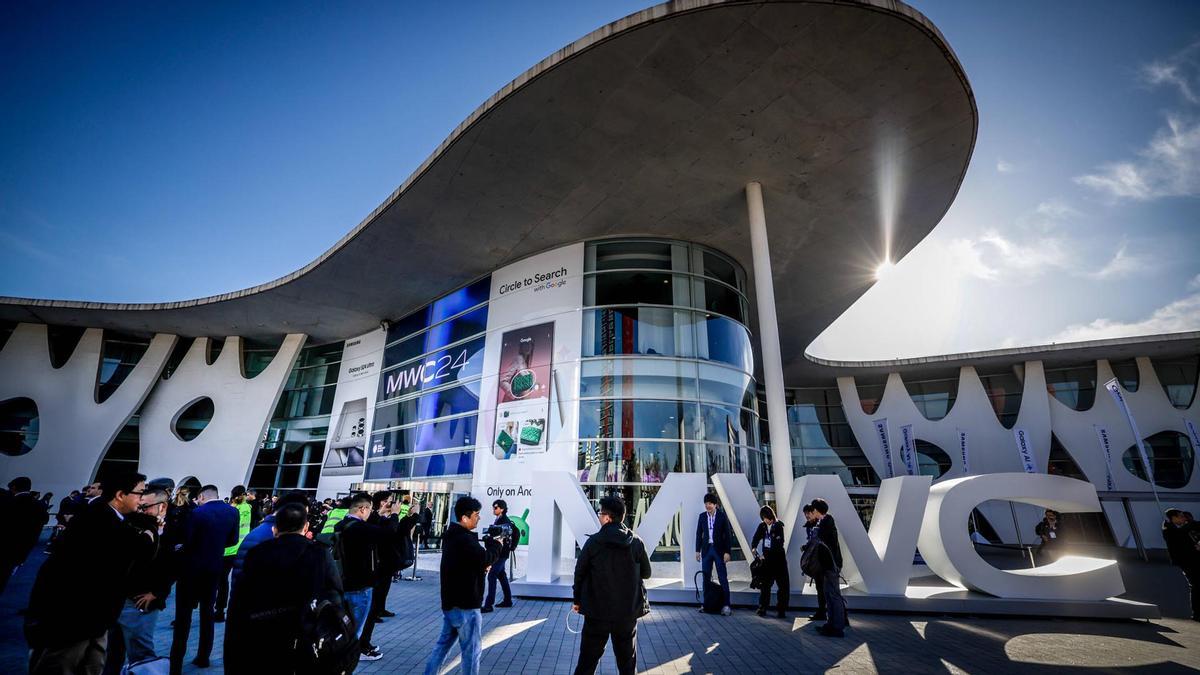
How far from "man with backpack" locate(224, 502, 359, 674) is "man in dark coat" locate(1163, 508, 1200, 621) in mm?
10968

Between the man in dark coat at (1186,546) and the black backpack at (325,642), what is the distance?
35.7ft

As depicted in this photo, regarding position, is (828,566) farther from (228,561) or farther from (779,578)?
(228,561)

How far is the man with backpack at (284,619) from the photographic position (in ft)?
8.99

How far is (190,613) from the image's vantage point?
4.83m

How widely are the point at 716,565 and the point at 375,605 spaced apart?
16.1ft

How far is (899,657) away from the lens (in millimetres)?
5719

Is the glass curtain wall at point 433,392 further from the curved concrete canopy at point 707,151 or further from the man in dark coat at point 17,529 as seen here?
the man in dark coat at point 17,529

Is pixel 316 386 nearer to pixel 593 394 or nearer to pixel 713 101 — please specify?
pixel 593 394

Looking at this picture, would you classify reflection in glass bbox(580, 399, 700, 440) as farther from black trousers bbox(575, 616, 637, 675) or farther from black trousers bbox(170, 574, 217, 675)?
black trousers bbox(575, 616, 637, 675)

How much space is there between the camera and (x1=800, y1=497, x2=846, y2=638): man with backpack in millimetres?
6633

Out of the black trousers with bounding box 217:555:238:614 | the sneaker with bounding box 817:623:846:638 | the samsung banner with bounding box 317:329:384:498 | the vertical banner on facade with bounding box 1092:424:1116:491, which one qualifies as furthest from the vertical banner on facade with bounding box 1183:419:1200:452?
the samsung banner with bounding box 317:329:384:498

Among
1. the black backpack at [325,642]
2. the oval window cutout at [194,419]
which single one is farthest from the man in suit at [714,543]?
the oval window cutout at [194,419]

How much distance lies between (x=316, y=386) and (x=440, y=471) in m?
13.1

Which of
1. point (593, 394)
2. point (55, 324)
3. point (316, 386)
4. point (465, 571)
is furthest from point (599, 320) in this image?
point (55, 324)
